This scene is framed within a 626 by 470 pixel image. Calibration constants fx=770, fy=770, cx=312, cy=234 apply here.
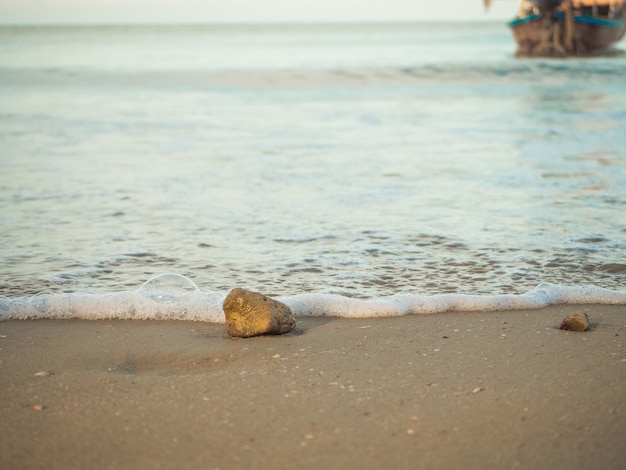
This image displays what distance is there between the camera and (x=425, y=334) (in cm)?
363

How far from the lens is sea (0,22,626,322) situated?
4387 mm

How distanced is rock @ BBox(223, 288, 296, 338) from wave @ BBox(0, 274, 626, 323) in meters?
0.32

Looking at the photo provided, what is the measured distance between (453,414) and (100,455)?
119cm

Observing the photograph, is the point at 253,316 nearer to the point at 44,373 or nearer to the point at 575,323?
the point at 44,373

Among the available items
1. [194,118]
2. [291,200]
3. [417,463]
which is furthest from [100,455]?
[194,118]

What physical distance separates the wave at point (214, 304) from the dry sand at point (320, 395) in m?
0.14

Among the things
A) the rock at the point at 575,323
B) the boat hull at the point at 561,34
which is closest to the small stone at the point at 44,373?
the rock at the point at 575,323

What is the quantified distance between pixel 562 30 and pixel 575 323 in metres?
37.7

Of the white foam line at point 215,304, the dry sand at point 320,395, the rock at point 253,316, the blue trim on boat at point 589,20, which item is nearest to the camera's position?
the dry sand at point 320,395

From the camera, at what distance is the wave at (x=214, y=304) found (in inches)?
158

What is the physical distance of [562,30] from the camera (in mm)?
38062

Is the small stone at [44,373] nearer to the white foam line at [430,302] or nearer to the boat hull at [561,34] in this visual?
the white foam line at [430,302]

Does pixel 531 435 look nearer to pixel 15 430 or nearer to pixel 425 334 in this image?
pixel 425 334

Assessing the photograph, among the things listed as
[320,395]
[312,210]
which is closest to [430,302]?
[320,395]
